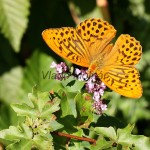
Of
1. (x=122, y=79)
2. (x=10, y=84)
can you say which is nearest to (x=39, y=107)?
(x=122, y=79)

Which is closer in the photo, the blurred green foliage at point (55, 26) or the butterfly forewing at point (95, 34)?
the butterfly forewing at point (95, 34)

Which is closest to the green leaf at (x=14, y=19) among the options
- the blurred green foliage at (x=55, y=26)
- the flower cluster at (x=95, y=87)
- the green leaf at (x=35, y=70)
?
the blurred green foliage at (x=55, y=26)

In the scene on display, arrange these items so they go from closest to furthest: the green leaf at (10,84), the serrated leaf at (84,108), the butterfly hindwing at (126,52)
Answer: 1. the serrated leaf at (84,108)
2. the butterfly hindwing at (126,52)
3. the green leaf at (10,84)

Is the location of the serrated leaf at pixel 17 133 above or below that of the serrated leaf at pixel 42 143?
above

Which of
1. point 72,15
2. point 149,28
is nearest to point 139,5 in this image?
point 149,28

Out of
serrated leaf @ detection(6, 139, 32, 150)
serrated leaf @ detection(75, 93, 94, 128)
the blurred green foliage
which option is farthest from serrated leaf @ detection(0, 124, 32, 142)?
the blurred green foliage

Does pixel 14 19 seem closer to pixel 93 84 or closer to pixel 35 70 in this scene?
pixel 35 70

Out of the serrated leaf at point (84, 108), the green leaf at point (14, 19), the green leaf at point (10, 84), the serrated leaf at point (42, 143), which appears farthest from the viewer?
the green leaf at point (10, 84)

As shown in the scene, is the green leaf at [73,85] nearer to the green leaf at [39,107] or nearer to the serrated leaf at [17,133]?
the green leaf at [39,107]
